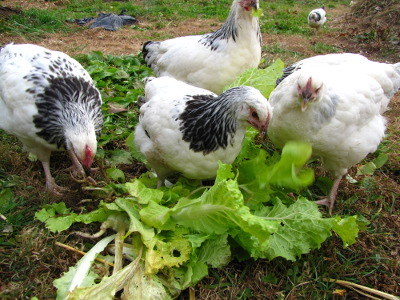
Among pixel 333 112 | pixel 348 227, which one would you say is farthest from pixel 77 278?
pixel 333 112

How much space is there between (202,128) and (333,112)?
919 mm

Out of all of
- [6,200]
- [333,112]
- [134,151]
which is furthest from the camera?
[134,151]

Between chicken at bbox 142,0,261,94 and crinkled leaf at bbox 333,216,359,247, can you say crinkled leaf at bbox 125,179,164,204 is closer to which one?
crinkled leaf at bbox 333,216,359,247

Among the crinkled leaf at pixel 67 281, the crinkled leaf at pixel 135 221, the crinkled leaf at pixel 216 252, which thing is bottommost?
the crinkled leaf at pixel 67 281

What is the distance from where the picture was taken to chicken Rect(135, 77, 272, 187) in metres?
2.08

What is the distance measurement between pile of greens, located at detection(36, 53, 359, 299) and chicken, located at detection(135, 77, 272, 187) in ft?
0.76

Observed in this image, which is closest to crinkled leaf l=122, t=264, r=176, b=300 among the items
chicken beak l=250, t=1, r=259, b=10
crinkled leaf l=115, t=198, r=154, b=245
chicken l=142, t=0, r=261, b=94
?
crinkled leaf l=115, t=198, r=154, b=245

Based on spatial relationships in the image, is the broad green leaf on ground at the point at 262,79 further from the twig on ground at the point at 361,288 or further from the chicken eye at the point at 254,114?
the twig on ground at the point at 361,288

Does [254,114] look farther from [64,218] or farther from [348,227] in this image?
[64,218]

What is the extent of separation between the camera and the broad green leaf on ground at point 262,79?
9.64ft

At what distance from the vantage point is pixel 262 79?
9.67 ft

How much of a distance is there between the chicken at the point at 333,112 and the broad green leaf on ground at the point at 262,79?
1.28 ft

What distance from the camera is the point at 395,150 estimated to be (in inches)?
126

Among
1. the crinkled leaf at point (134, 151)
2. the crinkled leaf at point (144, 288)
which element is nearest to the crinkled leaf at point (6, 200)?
the crinkled leaf at point (134, 151)
